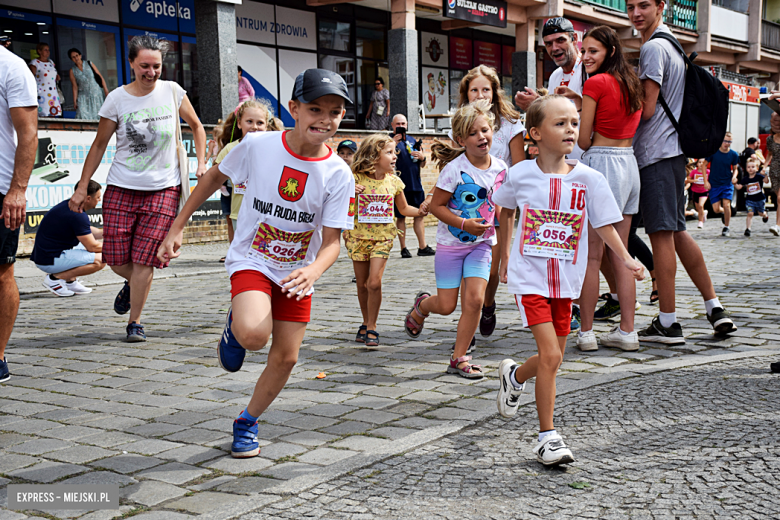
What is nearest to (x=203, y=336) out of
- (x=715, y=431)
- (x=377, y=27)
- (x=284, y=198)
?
(x=284, y=198)

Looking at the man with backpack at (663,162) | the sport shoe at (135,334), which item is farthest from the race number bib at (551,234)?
the sport shoe at (135,334)

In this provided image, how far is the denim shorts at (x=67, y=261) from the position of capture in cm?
928

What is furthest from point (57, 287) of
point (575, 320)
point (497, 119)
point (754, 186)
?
point (754, 186)

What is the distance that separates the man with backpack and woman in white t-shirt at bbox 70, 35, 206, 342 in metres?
3.43

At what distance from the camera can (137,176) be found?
6438mm

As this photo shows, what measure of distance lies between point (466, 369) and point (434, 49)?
2467cm

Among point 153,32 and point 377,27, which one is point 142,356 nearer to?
point 153,32

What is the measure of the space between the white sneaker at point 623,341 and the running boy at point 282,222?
276 cm

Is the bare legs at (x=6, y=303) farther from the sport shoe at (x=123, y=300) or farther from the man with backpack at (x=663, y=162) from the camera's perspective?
the man with backpack at (x=663, y=162)

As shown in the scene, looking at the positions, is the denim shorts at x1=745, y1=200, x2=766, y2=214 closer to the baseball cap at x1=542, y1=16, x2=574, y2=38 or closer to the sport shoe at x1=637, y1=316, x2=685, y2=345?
the sport shoe at x1=637, y1=316, x2=685, y2=345

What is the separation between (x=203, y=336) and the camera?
6605mm

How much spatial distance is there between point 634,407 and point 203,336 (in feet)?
12.0

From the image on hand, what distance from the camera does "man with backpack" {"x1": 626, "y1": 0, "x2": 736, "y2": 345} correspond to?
591cm

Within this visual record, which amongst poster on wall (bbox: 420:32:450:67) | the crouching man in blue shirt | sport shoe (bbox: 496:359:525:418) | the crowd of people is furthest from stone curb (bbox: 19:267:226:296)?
poster on wall (bbox: 420:32:450:67)
